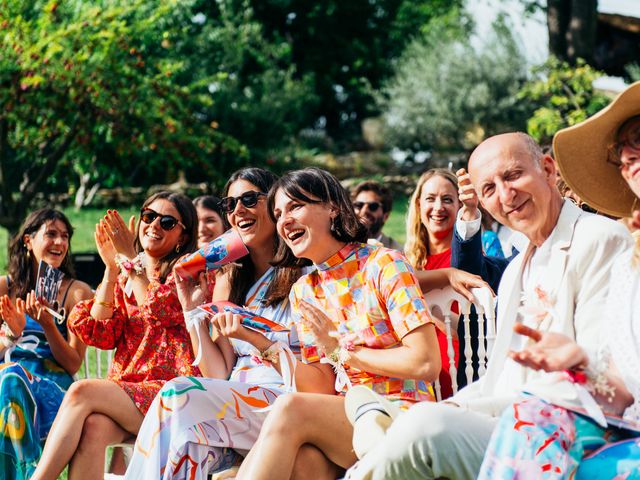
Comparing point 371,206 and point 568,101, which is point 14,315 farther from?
point 568,101

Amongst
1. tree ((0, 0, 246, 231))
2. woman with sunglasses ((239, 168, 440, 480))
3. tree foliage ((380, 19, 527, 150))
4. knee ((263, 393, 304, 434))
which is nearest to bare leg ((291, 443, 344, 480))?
woman with sunglasses ((239, 168, 440, 480))

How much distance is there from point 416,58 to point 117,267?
68.7 feet

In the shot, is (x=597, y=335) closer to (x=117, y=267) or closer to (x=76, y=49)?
(x=117, y=267)

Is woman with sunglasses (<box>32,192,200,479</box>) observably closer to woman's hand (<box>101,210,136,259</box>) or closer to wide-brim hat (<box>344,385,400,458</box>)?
woman's hand (<box>101,210,136,259</box>)

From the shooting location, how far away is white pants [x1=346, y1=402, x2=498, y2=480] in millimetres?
2635

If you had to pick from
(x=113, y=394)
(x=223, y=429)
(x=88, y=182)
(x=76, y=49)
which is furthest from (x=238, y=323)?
(x=88, y=182)

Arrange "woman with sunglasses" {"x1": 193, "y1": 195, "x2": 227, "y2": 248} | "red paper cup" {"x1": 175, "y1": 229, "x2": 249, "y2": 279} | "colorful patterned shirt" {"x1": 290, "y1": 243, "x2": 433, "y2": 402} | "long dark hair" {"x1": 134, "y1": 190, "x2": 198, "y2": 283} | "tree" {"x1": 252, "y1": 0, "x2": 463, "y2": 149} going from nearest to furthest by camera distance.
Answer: "colorful patterned shirt" {"x1": 290, "y1": 243, "x2": 433, "y2": 402}, "red paper cup" {"x1": 175, "y1": 229, "x2": 249, "y2": 279}, "long dark hair" {"x1": 134, "y1": 190, "x2": 198, "y2": 283}, "woman with sunglasses" {"x1": 193, "y1": 195, "x2": 227, "y2": 248}, "tree" {"x1": 252, "y1": 0, "x2": 463, "y2": 149}

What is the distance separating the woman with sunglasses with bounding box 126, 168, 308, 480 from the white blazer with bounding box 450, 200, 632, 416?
105 centimetres

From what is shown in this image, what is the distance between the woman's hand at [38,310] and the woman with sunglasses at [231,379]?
110 cm

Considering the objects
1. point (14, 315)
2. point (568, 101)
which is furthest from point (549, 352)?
point (568, 101)

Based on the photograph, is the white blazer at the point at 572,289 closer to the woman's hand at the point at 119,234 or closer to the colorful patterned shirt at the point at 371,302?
the colorful patterned shirt at the point at 371,302

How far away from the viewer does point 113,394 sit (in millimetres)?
4039

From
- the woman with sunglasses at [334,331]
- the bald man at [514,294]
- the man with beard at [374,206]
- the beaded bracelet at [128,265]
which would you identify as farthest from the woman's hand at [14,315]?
the bald man at [514,294]

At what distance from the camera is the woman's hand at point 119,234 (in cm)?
474
